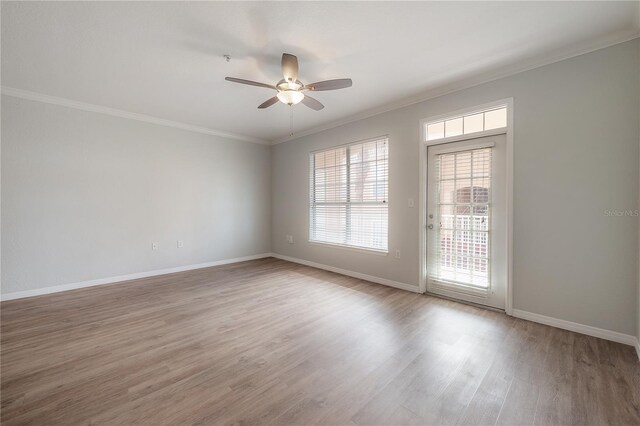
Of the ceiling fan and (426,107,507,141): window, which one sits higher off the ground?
the ceiling fan

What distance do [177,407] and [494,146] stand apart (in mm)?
3902

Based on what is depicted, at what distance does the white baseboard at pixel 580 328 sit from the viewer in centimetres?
236

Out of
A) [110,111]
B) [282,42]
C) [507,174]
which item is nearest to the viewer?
[282,42]

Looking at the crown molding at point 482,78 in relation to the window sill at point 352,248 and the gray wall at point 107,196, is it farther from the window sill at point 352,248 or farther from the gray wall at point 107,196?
the gray wall at point 107,196

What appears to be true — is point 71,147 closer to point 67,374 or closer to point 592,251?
point 67,374

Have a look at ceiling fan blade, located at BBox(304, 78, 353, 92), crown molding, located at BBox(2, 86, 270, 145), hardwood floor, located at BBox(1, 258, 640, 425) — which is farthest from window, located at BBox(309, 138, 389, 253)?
crown molding, located at BBox(2, 86, 270, 145)

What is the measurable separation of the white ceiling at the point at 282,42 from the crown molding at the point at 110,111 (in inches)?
7.7

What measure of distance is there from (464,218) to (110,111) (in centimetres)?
560

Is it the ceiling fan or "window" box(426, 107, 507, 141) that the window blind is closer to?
"window" box(426, 107, 507, 141)

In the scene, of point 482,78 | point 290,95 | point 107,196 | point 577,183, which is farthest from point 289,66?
point 107,196

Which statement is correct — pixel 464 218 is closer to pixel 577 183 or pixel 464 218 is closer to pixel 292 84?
pixel 577 183

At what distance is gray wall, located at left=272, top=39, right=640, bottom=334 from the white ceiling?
0.81 ft

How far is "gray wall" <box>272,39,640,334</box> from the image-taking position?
7.79ft

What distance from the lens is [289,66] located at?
101 inches
